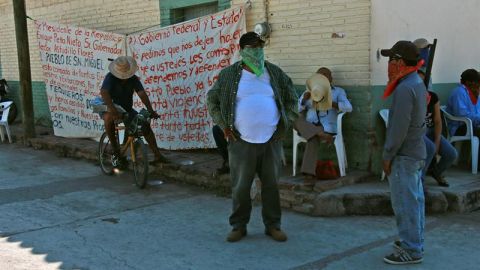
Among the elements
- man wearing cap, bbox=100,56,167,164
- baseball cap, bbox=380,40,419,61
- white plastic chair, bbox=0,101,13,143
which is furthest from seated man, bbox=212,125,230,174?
white plastic chair, bbox=0,101,13,143

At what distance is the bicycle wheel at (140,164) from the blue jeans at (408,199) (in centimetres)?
371

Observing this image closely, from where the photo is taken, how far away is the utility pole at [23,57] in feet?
33.6

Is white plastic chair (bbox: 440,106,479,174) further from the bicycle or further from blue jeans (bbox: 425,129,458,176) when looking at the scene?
the bicycle

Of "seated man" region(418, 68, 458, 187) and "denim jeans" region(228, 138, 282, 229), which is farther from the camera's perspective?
"seated man" region(418, 68, 458, 187)

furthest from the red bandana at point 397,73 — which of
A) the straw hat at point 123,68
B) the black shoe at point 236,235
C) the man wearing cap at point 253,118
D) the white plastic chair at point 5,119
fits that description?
the white plastic chair at point 5,119

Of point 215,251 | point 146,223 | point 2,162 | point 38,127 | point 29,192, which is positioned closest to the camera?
point 215,251

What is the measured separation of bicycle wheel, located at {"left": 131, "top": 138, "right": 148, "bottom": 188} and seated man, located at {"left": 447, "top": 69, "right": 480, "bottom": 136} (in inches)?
156

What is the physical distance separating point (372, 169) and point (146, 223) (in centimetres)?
280

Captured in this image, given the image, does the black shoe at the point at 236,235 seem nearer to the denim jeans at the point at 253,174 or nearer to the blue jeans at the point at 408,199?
the denim jeans at the point at 253,174

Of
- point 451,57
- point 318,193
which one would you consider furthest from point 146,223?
point 451,57

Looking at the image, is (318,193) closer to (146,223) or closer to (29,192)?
(146,223)

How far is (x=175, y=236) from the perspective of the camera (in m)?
4.98

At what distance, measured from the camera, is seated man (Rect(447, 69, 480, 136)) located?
6.59 meters

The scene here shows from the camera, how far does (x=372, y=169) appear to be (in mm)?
6398
